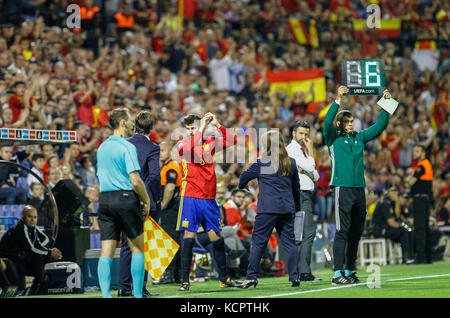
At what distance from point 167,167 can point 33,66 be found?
18.5 feet

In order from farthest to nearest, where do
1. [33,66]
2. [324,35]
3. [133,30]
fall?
[324,35], [133,30], [33,66]

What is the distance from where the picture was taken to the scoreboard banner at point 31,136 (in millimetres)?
11570

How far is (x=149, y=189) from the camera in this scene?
11.0m

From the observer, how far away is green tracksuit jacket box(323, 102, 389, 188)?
445 inches

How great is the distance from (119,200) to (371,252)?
10.2 metres

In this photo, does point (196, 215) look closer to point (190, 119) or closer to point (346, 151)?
point (190, 119)

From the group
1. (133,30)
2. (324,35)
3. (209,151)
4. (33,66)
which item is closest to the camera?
(209,151)

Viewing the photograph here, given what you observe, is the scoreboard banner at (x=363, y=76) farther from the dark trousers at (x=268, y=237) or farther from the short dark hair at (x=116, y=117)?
the short dark hair at (x=116, y=117)

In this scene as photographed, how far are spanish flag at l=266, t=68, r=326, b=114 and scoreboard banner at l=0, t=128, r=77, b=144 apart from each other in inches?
472

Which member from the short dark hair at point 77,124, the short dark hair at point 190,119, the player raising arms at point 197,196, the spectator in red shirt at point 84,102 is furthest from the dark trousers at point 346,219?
the spectator in red shirt at point 84,102

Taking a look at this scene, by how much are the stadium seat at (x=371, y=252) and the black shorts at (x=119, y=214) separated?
32.1 ft

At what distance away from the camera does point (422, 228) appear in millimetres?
17750

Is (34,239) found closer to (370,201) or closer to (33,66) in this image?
(33,66)

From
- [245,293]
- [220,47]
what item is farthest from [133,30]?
[245,293]
